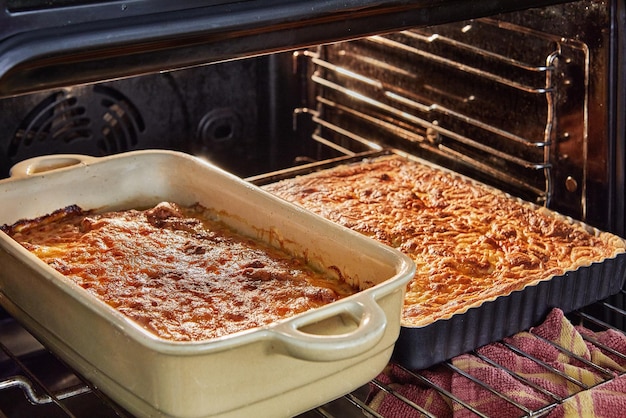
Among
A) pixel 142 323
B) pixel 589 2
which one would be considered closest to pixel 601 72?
pixel 589 2

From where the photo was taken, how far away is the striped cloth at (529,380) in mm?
1450

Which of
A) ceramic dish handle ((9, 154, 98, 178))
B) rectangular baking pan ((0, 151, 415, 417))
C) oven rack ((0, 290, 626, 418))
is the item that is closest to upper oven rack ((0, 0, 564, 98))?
rectangular baking pan ((0, 151, 415, 417))

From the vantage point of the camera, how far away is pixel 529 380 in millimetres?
1533

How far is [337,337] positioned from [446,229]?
821 mm

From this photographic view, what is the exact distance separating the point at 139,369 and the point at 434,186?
3.45 feet

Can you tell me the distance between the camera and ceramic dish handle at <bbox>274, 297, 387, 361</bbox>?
1.12 m

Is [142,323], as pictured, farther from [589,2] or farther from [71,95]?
[589,2]

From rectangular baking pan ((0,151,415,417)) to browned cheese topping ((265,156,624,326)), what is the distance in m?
0.20

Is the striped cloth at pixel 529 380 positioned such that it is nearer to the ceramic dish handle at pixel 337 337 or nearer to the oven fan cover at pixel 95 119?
the ceramic dish handle at pixel 337 337

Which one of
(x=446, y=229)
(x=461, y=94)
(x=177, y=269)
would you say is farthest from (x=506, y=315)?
(x=461, y=94)

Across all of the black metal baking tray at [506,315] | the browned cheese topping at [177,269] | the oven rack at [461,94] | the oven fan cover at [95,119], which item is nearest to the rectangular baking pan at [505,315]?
the black metal baking tray at [506,315]

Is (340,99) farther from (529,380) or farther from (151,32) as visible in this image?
(151,32)

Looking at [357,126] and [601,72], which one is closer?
[601,72]

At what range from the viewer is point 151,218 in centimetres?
169
